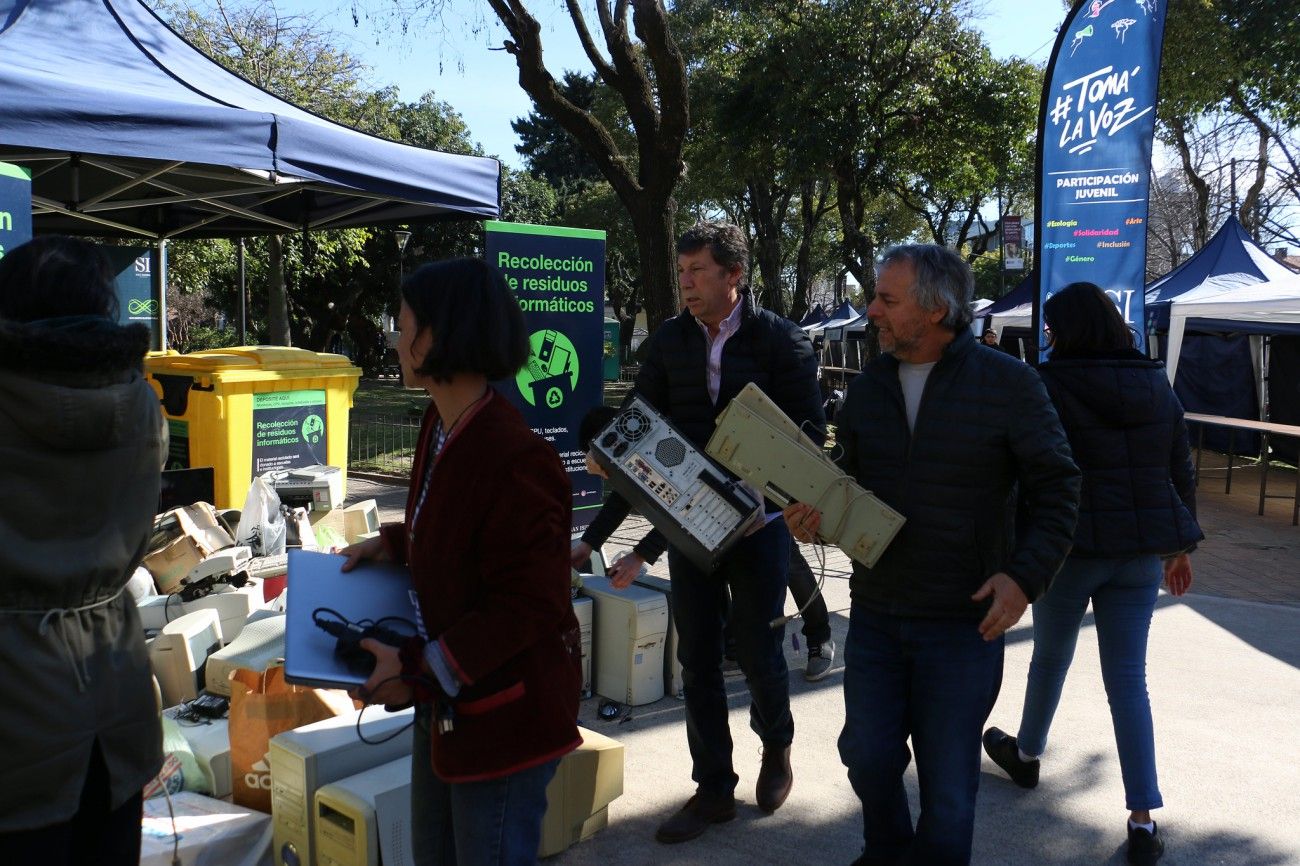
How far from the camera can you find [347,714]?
3326mm

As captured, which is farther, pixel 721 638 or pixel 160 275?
pixel 160 275

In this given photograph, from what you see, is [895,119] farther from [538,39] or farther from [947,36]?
[538,39]

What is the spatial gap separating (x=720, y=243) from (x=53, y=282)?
201 cm

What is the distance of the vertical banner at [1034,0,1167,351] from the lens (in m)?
7.18

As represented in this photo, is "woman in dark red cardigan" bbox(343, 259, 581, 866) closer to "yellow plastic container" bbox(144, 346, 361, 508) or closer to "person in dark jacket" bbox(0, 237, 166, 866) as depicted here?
"person in dark jacket" bbox(0, 237, 166, 866)

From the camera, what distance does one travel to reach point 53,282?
1.85 metres

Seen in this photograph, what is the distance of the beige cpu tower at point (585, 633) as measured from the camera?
4.56 metres

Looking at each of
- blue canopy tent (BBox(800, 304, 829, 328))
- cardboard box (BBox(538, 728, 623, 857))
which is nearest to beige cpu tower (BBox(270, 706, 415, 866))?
cardboard box (BBox(538, 728, 623, 857))

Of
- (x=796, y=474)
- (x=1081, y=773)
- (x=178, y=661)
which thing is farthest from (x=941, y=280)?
(x=178, y=661)

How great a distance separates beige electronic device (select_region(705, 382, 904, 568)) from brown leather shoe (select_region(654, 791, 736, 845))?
1297mm

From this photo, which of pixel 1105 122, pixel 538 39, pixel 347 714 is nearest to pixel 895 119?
pixel 538 39

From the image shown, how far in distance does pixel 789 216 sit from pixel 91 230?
35181 mm

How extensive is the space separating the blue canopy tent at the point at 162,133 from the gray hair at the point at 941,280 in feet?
12.7

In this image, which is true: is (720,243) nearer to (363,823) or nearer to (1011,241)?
(363,823)
